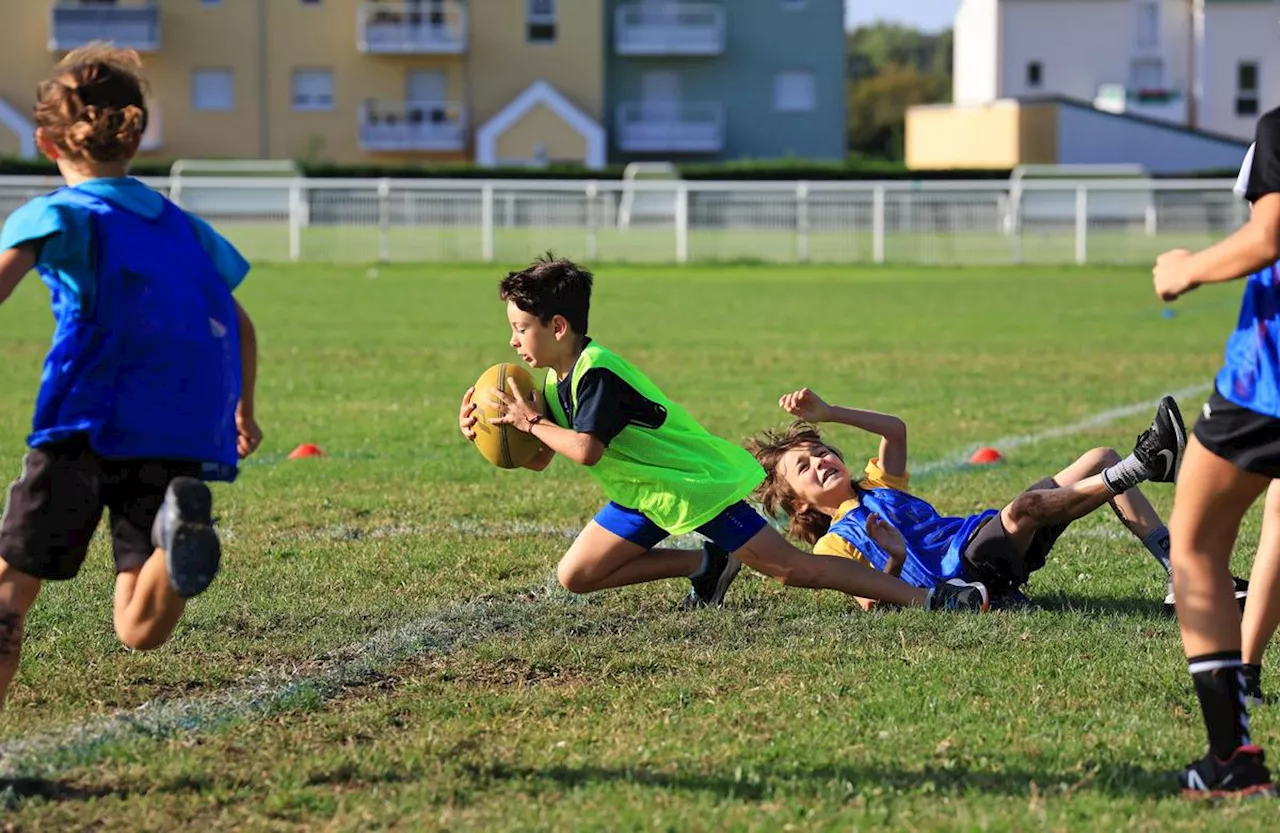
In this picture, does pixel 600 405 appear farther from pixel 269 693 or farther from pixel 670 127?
pixel 670 127

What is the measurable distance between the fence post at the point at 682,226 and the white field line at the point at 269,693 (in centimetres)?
2593

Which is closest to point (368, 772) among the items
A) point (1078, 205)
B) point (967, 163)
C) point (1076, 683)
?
point (1076, 683)

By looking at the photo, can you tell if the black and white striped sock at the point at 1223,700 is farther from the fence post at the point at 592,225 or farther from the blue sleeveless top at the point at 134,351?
the fence post at the point at 592,225

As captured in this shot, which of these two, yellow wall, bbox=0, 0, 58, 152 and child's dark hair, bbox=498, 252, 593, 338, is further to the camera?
yellow wall, bbox=0, 0, 58, 152

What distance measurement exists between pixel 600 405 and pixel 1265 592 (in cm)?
212

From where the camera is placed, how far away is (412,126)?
2223 inches

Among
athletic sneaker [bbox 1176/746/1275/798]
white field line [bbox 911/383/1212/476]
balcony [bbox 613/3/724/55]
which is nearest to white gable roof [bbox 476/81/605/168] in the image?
balcony [bbox 613/3/724/55]

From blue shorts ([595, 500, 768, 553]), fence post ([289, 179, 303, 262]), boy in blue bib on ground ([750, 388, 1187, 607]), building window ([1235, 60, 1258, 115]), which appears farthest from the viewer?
building window ([1235, 60, 1258, 115])

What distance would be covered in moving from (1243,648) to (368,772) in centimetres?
233

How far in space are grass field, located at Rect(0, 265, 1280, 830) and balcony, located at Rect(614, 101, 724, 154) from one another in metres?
48.2

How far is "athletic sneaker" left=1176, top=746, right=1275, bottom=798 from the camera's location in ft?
12.8

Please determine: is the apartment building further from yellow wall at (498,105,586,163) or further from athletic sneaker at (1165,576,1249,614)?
athletic sneaker at (1165,576,1249,614)

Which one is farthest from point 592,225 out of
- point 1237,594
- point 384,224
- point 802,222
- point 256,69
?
point 256,69

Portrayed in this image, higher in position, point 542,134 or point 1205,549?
point 542,134
